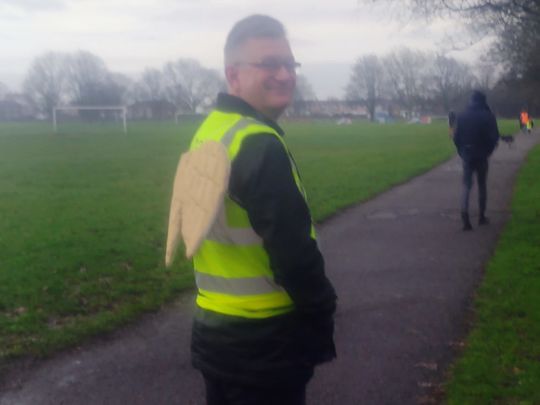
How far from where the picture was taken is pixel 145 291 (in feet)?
25.2

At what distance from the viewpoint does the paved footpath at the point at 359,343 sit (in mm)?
4977

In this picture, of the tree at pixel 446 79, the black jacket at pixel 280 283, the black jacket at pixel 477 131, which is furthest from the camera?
the tree at pixel 446 79

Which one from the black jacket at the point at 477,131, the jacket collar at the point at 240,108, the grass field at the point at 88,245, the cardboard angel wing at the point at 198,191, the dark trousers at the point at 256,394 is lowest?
the grass field at the point at 88,245

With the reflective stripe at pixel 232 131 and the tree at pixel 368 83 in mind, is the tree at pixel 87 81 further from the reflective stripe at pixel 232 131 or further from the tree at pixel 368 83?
the reflective stripe at pixel 232 131

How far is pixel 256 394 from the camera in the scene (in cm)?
263

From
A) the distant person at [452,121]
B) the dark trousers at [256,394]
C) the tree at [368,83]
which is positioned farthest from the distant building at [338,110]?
the dark trousers at [256,394]

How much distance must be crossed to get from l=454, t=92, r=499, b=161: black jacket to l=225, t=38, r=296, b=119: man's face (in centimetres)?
892

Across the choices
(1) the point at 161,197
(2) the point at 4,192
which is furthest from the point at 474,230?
(2) the point at 4,192

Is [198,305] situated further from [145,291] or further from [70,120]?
[70,120]

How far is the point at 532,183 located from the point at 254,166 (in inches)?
680

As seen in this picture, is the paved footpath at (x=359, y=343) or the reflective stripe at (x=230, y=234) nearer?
the reflective stripe at (x=230, y=234)

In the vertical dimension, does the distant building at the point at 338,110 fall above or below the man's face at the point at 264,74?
below

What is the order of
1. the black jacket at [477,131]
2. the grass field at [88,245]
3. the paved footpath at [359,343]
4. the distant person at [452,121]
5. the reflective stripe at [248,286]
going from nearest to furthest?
the reflective stripe at [248,286] < the paved footpath at [359,343] < the grass field at [88,245] < the black jacket at [477,131] < the distant person at [452,121]

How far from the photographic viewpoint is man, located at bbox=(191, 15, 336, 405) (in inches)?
95.7
